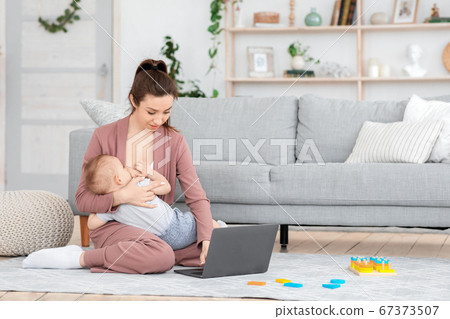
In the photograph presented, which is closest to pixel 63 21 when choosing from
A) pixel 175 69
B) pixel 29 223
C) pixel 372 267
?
pixel 175 69

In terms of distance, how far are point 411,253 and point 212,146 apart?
3.62 ft

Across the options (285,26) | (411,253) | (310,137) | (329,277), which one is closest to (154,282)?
(329,277)

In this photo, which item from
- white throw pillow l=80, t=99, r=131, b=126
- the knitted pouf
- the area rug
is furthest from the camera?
white throw pillow l=80, t=99, r=131, b=126

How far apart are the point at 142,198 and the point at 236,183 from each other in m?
0.67

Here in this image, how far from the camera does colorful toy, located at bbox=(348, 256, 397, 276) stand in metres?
2.23

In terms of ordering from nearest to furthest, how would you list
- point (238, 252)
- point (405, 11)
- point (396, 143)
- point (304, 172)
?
point (238, 252), point (304, 172), point (396, 143), point (405, 11)

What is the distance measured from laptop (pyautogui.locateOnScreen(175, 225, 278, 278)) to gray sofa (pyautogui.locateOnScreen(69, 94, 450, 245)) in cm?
63

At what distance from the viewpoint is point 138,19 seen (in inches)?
217

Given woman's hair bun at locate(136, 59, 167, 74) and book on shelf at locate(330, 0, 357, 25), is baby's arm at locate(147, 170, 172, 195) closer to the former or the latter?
woman's hair bun at locate(136, 59, 167, 74)

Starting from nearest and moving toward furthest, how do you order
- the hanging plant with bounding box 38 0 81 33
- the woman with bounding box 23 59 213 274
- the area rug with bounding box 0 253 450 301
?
1. the area rug with bounding box 0 253 450 301
2. the woman with bounding box 23 59 213 274
3. the hanging plant with bounding box 38 0 81 33

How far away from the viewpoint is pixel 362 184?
2.75m

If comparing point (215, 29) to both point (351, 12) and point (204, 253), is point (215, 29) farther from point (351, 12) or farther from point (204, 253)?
point (204, 253)

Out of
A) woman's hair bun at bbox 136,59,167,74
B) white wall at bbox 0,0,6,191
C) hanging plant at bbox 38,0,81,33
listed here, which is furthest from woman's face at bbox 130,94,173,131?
white wall at bbox 0,0,6,191
